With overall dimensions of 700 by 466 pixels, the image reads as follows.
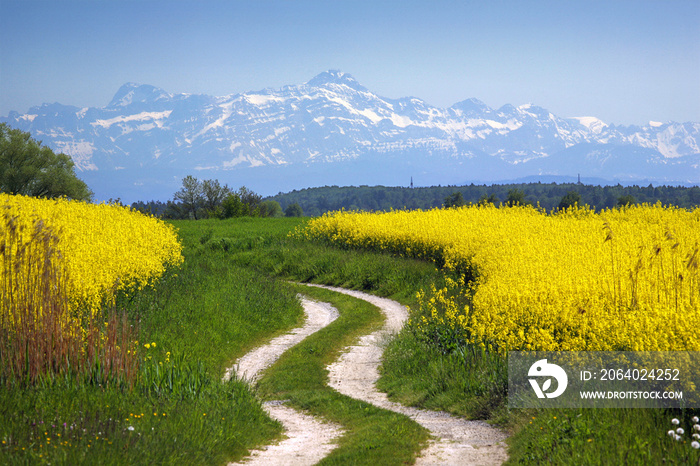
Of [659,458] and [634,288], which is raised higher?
[634,288]

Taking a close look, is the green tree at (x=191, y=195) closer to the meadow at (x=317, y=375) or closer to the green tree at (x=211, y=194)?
the green tree at (x=211, y=194)

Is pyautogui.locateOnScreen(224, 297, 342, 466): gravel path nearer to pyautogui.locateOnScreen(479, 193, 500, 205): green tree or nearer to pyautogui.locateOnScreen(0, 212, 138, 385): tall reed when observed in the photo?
pyautogui.locateOnScreen(0, 212, 138, 385): tall reed

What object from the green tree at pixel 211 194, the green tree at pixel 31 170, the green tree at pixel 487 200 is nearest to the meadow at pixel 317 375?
the green tree at pixel 487 200

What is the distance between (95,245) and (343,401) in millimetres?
9426

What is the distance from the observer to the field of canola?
9547mm

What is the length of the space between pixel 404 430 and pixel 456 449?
101 cm

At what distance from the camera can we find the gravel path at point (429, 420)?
764cm

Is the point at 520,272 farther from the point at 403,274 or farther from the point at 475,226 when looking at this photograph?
the point at 475,226

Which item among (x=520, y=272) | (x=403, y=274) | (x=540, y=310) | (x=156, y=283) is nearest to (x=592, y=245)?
(x=520, y=272)

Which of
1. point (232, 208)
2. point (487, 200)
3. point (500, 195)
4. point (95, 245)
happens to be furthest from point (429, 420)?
point (500, 195)

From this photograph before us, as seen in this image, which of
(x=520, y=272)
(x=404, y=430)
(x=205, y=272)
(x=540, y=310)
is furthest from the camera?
(x=205, y=272)

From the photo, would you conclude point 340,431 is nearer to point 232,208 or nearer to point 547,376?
point 547,376

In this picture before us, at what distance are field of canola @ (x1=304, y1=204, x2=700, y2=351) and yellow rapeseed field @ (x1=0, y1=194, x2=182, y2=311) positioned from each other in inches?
314

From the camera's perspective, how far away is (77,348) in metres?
9.10
